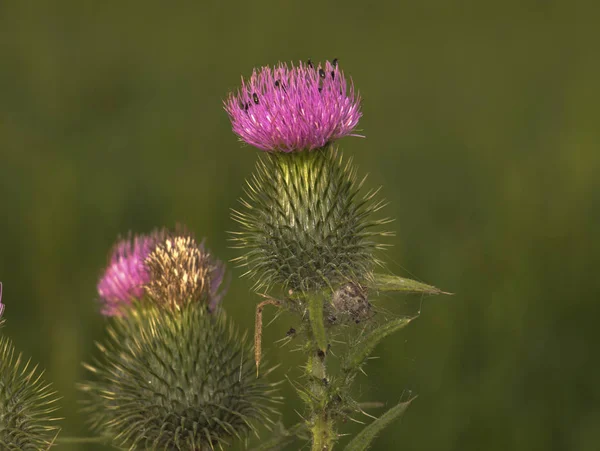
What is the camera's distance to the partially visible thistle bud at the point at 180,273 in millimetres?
4691

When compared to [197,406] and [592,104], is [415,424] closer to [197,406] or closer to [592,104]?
[197,406]

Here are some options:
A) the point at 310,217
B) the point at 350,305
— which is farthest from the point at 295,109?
the point at 350,305

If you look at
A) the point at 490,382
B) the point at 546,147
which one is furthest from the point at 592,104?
the point at 490,382

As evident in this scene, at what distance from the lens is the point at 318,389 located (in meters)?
3.76

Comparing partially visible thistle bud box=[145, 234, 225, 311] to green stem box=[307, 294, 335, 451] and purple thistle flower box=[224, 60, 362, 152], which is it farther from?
green stem box=[307, 294, 335, 451]

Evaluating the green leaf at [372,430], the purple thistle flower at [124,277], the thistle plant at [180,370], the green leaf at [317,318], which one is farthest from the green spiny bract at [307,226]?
the purple thistle flower at [124,277]

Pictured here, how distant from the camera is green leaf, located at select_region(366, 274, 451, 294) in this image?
3.51 metres

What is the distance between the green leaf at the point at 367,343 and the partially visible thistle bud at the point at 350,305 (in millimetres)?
375

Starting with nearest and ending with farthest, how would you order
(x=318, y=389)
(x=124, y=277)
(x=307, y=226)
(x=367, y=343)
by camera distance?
1. (x=367, y=343)
2. (x=318, y=389)
3. (x=307, y=226)
4. (x=124, y=277)

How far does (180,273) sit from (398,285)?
5.19 feet

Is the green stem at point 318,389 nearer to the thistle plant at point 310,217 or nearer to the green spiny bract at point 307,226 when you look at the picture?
the thistle plant at point 310,217

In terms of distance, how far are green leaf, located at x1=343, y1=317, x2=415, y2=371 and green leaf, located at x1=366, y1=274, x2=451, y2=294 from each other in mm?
143

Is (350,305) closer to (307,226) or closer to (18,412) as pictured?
(307,226)

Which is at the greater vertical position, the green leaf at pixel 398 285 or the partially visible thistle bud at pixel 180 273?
the green leaf at pixel 398 285
